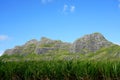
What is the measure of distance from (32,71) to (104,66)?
10.5 ft

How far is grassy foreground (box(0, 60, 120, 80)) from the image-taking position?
36.7ft

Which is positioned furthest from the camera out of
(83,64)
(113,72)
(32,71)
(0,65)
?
(0,65)

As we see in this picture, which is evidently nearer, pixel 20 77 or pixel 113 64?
pixel 113 64

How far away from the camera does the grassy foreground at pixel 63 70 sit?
36.7 feet

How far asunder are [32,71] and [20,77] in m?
0.76

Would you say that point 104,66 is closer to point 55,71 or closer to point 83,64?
point 83,64

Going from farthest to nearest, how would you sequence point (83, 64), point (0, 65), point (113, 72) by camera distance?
point (0, 65), point (83, 64), point (113, 72)

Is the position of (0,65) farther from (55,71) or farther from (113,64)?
(113,64)

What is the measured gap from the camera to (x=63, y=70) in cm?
1204

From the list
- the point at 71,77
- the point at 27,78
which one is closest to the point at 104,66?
the point at 71,77

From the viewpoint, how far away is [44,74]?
12.4 metres

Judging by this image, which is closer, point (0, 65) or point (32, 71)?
point (32, 71)

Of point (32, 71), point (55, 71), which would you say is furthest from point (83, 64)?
point (32, 71)

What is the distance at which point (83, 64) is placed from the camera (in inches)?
464
